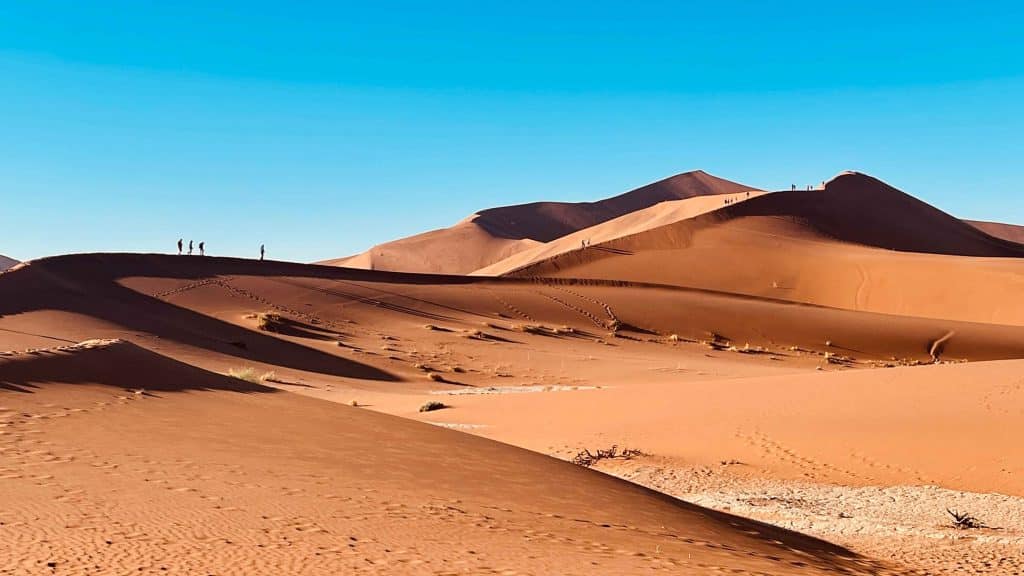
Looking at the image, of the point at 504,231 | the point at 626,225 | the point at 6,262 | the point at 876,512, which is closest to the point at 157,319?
the point at 876,512

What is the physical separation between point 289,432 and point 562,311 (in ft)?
109

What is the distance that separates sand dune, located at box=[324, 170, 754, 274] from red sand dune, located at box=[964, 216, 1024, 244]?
2073 inches

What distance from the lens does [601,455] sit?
48.1 ft

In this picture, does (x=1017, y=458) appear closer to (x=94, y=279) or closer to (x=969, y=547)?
(x=969, y=547)

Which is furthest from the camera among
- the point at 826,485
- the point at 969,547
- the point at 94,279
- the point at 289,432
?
the point at 94,279

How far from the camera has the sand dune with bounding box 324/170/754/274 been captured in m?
114

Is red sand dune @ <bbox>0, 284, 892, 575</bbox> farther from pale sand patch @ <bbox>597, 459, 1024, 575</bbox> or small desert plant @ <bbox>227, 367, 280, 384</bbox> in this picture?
small desert plant @ <bbox>227, 367, 280, 384</bbox>

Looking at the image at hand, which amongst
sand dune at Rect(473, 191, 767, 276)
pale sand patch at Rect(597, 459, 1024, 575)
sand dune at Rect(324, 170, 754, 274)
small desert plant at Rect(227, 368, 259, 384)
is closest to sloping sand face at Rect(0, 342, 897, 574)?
pale sand patch at Rect(597, 459, 1024, 575)

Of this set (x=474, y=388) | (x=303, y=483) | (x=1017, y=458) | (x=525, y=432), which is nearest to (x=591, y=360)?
(x=474, y=388)

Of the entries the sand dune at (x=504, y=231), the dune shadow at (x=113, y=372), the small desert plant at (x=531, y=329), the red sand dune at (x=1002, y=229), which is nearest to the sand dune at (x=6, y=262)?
the sand dune at (x=504, y=231)

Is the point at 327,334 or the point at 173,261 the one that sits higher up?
the point at 173,261

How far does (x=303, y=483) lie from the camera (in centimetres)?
804

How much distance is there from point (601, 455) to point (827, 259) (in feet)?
187

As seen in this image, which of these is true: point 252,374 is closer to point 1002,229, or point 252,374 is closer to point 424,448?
point 424,448
